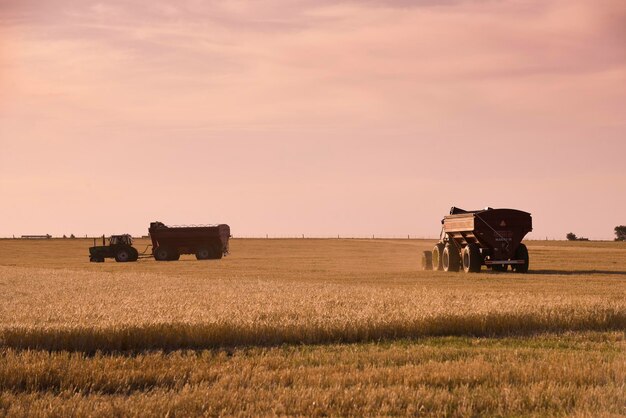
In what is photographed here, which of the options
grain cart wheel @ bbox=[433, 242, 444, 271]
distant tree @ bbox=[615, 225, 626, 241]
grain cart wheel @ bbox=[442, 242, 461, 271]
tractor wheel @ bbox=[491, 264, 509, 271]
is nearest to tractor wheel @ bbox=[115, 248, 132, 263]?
grain cart wheel @ bbox=[433, 242, 444, 271]

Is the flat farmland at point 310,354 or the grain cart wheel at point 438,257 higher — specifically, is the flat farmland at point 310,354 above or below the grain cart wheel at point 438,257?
below

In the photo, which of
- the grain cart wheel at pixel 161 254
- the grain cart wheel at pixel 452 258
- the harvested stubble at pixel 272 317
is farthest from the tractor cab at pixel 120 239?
the harvested stubble at pixel 272 317

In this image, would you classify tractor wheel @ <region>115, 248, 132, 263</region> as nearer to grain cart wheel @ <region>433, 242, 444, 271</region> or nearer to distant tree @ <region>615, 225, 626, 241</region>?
grain cart wheel @ <region>433, 242, 444, 271</region>

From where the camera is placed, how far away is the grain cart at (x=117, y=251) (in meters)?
53.5

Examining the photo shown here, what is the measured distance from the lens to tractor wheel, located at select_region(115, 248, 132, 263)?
175ft

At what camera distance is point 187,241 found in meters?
54.2

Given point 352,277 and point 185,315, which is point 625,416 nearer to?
point 185,315

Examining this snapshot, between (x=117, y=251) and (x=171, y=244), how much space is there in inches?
133

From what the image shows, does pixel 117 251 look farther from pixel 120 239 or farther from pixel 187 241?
pixel 187 241

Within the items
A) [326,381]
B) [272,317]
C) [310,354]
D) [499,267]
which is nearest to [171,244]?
[499,267]

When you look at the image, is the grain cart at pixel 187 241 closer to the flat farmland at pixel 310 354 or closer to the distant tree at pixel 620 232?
the flat farmland at pixel 310 354

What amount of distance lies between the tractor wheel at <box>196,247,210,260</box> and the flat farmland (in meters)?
30.9

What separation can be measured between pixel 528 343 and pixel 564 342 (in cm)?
67

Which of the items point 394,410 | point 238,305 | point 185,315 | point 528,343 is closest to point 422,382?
point 394,410
